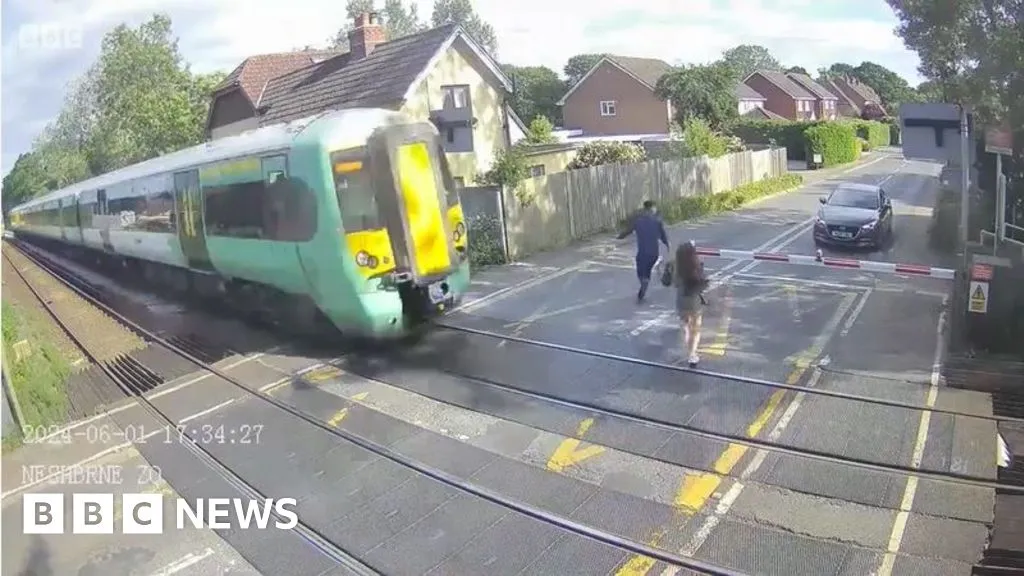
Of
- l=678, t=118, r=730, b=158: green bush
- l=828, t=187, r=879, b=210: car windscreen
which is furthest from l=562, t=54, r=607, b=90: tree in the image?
l=828, t=187, r=879, b=210: car windscreen

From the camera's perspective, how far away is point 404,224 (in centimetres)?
988

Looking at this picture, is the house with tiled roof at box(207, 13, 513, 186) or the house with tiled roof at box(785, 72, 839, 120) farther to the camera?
the house with tiled roof at box(785, 72, 839, 120)

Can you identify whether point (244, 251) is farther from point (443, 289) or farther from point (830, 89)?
point (830, 89)

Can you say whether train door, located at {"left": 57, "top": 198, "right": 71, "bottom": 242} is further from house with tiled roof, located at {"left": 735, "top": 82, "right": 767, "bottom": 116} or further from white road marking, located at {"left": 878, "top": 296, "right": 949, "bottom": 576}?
house with tiled roof, located at {"left": 735, "top": 82, "right": 767, "bottom": 116}

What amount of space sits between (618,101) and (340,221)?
38146 mm

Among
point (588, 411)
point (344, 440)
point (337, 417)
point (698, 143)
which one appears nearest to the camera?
point (344, 440)

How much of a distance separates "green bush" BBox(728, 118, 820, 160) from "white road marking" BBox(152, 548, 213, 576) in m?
42.8

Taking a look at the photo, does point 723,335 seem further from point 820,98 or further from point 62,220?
point 820,98

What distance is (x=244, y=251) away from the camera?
11.6m

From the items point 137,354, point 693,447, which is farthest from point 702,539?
point 137,354

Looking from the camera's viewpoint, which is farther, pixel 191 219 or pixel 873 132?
pixel 873 132

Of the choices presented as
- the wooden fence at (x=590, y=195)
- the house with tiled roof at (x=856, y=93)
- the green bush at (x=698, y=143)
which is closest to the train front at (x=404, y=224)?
the wooden fence at (x=590, y=195)

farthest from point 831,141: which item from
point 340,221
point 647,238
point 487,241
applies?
point 340,221

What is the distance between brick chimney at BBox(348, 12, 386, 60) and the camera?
2406 cm
